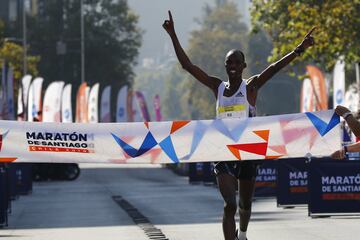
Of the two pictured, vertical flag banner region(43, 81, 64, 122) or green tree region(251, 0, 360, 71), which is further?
vertical flag banner region(43, 81, 64, 122)

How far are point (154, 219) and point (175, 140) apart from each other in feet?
25.4

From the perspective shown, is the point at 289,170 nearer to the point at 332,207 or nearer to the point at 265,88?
the point at 332,207

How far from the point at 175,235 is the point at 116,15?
111 m

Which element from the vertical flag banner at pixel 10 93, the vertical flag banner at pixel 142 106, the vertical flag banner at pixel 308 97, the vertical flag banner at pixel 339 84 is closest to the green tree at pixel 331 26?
the vertical flag banner at pixel 339 84

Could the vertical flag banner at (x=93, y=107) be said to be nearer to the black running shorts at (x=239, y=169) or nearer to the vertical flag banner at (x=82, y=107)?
the vertical flag banner at (x=82, y=107)

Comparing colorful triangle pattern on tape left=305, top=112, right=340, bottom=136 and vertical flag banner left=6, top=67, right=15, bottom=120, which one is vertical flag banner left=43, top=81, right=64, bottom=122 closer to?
vertical flag banner left=6, top=67, right=15, bottom=120

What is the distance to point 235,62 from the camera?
512 inches

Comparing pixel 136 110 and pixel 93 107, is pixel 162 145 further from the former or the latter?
pixel 136 110

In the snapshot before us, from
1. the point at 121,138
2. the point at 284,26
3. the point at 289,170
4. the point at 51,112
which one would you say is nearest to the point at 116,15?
the point at 51,112

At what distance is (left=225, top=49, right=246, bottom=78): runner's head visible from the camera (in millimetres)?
12992

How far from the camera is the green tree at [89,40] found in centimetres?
12031

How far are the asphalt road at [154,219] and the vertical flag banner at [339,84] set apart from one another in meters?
7.22

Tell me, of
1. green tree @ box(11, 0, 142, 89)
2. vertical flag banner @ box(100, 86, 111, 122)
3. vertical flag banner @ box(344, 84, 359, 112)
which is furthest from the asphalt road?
green tree @ box(11, 0, 142, 89)

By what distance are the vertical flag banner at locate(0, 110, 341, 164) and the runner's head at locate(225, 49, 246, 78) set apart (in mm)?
991
